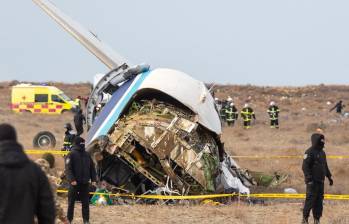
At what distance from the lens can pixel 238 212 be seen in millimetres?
12445

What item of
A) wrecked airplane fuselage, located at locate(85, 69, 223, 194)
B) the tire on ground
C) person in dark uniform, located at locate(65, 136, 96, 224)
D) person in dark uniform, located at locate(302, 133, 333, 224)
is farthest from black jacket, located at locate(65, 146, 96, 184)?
the tire on ground

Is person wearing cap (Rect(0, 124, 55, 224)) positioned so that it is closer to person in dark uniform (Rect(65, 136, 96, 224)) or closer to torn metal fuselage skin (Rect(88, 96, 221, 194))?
person in dark uniform (Rect(65, 136, 96, 224))

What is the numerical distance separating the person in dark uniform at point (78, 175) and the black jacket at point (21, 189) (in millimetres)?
5549

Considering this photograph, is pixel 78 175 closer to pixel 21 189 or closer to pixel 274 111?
pixel 21 189

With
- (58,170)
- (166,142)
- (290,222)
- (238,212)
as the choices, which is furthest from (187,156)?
(58,170)

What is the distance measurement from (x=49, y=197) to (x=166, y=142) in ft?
26.7

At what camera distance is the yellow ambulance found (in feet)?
133

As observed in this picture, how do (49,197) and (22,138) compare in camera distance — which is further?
(22,138)

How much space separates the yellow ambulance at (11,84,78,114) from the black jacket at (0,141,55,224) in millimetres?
35262

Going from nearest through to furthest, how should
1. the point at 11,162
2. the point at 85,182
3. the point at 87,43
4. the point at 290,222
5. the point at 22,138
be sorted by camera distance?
the point at 11,162 < the point at 85,182 < the point at 290,222 < the point at 87,43 < the point at 22,138

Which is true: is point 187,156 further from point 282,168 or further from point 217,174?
point 282,168

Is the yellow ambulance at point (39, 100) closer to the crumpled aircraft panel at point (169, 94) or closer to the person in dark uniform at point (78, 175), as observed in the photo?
the crumpled aircraft panel at point (169, 94)

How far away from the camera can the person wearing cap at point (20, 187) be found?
5.27 m

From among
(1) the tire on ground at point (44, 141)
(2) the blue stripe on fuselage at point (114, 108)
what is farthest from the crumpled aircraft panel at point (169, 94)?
(1) the tire on ground at point (44, 141)
